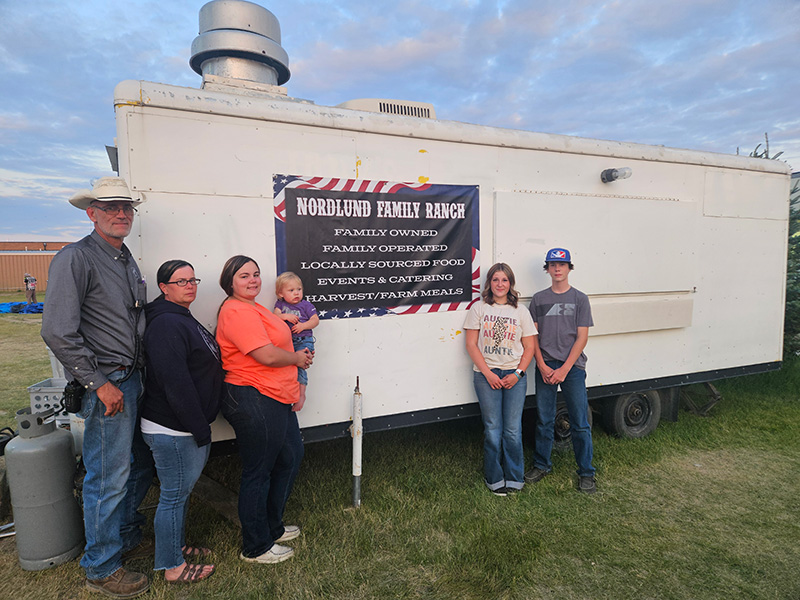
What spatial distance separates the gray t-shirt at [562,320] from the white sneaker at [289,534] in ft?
7.35

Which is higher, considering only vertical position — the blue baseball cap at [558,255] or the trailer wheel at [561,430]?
the blue baseball cap at [558,255]

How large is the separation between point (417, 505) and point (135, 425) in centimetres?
204

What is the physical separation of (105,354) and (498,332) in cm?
253

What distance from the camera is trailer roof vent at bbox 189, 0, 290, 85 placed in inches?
169

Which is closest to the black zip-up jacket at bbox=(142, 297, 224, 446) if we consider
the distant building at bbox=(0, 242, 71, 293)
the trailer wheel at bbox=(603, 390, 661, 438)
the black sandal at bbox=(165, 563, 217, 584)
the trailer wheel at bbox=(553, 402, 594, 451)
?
the black sandal at bbox=(165, 563, 217, 584)

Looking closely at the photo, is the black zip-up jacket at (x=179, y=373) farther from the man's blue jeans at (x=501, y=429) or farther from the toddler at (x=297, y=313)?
the man's blue jeans at (x=501, y=429)

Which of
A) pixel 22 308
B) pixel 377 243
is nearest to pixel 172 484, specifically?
pixel 377 243

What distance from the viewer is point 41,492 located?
2.89 m

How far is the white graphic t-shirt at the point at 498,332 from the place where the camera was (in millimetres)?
3730

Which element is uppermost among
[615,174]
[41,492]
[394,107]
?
[394,107]

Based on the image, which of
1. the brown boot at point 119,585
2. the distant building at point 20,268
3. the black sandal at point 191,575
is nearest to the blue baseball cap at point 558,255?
the black sandal at point 191,575

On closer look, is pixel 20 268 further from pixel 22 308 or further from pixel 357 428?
pixel 357 428

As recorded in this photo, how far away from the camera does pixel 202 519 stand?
11.5ft

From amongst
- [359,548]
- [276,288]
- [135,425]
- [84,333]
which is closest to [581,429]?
[359,548]
